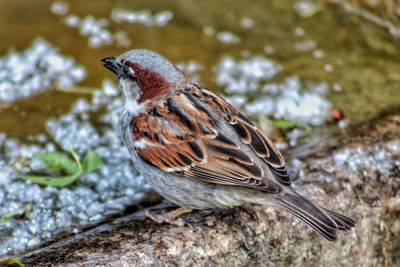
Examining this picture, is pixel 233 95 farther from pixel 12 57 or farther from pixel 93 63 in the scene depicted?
pixel 12 57

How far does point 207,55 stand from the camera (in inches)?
246

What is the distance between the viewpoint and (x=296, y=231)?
411cm

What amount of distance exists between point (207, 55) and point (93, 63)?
1.06 m

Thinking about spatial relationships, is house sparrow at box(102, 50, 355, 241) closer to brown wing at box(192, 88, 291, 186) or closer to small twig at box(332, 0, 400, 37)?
brown wing at box(192, 88, 291, 186)

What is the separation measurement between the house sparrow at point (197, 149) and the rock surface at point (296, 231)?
0.22m

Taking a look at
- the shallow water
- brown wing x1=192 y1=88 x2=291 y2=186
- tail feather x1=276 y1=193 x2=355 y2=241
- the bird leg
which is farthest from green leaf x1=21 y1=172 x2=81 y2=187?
tail feather x1=276 y1=193 x2=355 y2=241

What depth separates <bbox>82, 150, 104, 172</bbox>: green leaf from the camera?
4.69m

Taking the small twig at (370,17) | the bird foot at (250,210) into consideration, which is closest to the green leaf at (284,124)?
the bird foot at (250,210)

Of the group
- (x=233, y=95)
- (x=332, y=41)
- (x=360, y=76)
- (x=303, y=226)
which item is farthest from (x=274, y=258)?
(x=332, y=41)

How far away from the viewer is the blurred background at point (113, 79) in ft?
15.0

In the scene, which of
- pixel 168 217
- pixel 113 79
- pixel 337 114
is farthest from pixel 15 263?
pixel 337 114

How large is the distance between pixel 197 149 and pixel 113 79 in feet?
6.74

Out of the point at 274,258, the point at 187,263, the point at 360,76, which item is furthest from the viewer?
the point at 360,76

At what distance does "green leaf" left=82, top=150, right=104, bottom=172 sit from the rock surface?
621mm
